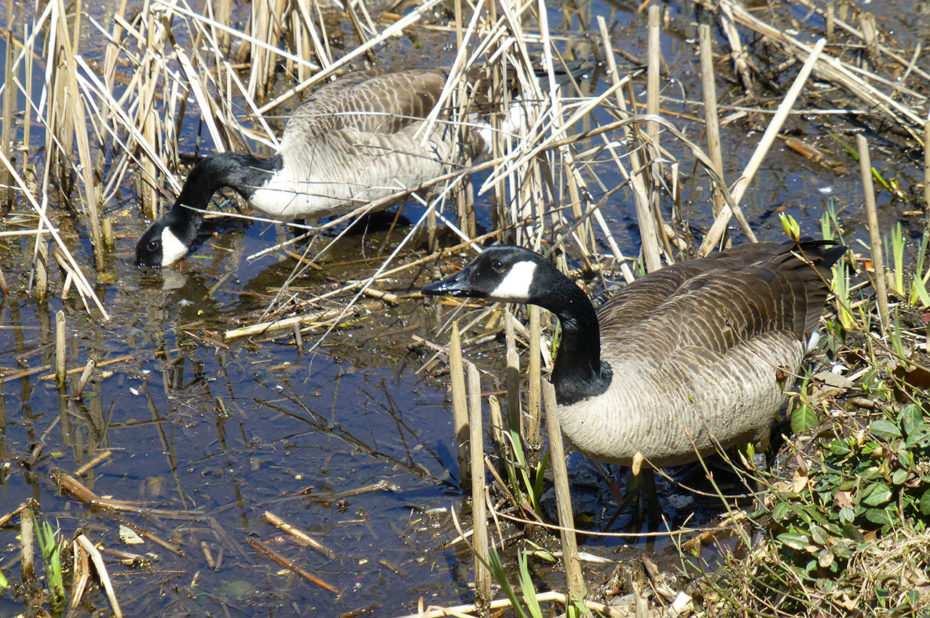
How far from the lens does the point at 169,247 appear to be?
6473mm

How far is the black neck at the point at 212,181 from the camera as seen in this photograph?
6.52 m

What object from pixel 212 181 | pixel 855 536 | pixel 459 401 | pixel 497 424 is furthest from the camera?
pixel 212 181

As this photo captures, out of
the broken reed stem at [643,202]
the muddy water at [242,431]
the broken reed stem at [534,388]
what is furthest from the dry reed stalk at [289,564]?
the broken reed stem at [643,202]

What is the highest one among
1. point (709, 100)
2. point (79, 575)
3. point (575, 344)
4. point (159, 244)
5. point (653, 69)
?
point (653, 69)

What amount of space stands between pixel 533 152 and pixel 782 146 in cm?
416

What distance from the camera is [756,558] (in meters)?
3.24

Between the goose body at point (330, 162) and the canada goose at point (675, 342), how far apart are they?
2227mm

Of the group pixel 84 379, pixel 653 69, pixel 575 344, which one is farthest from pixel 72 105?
pixel 575 344

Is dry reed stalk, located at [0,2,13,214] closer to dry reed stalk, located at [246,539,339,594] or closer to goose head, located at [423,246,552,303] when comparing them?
dry reed stalk, located at [246,539,339,594]

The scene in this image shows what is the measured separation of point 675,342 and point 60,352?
327 cm

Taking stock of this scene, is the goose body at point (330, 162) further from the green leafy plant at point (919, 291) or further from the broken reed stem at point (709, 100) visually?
the green leafy plant at point (919, 291)

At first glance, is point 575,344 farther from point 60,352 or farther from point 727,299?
point 60,352

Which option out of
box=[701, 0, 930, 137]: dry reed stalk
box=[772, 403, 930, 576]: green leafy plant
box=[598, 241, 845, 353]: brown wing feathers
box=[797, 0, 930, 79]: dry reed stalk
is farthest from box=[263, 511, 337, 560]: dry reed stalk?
box=[797, 0, 930, 79]: dry reed stalk

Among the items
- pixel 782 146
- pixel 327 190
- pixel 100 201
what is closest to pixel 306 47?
pixel 327 190
